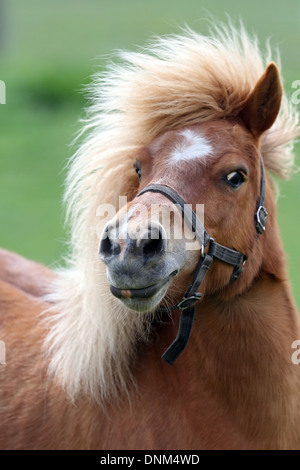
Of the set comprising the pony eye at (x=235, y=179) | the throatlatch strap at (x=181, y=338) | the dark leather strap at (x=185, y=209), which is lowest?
the throatlatch strap at (x=181, y=338)

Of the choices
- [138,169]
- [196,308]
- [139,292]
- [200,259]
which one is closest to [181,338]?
[196,308]

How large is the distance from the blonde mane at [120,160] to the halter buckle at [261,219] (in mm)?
419

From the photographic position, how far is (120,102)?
10.5ft

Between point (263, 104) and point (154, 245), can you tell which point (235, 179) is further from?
point (154, 245)

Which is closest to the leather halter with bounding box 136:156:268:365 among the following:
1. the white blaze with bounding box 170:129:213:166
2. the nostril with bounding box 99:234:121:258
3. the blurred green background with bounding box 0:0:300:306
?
the white blaze with bounding box 170:129:213:166

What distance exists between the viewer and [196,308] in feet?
10.1

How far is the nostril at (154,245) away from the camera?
8.24 feet

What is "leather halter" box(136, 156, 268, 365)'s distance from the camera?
2762mm

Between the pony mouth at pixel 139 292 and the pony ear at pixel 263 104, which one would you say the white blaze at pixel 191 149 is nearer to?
the pony ear at pixel 263 104

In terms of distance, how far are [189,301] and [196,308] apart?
0.82 feet

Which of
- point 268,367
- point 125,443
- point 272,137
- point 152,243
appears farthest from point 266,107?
point 125,443

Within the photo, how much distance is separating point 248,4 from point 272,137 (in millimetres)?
28780

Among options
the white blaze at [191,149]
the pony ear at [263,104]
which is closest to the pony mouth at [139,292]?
the white blaze at [191,149]

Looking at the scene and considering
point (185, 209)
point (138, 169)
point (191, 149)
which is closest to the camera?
point (185, 209)
